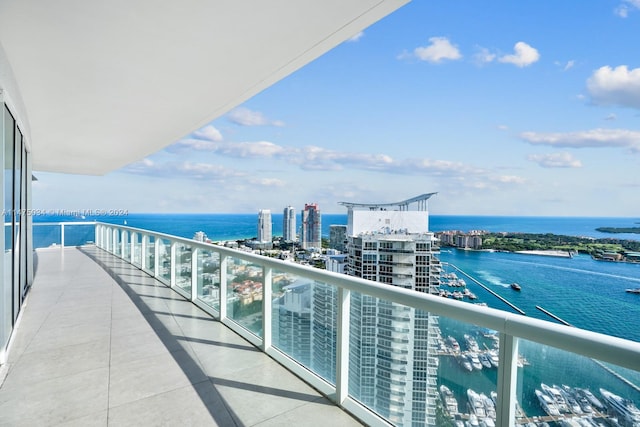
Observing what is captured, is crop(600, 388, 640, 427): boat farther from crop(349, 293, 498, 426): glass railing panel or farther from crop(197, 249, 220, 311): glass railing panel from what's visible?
crop(197, 249, 220, 311): glass railing panel

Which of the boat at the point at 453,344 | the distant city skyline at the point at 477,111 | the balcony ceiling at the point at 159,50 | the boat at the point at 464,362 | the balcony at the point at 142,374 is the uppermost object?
the distant city skyline at the point at 477,111

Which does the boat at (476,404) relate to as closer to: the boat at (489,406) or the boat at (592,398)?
the boat at (489,406)

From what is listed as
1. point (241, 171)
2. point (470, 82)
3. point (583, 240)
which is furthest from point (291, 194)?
point (583, 240)

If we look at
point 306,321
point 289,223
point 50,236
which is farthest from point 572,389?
point 50,236

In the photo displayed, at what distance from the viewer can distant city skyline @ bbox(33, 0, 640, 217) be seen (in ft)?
35.6

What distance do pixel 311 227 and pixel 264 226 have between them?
3004 mm

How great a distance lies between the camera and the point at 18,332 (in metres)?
4.24

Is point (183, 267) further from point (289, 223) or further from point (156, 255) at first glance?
point (289, 223)

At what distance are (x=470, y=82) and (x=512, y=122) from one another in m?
5.43

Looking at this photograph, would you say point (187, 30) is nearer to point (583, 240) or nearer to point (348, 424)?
point (348, 424)

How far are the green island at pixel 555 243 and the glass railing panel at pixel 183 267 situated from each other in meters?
6.97

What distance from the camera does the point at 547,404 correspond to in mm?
1448

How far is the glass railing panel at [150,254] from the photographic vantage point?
7.80 meters

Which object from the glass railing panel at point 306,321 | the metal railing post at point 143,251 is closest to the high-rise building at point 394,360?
the glass railing panel at point 306,321
